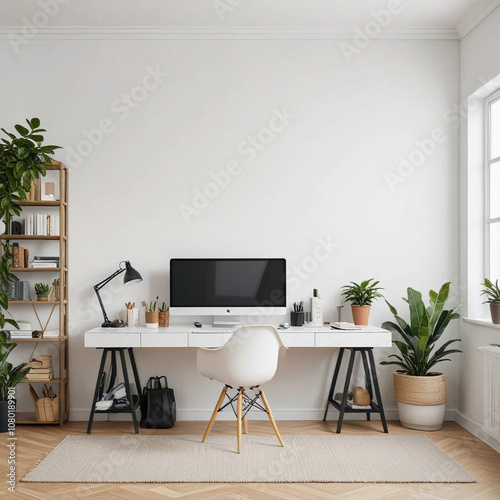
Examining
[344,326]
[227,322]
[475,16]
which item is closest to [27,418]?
[227,322]

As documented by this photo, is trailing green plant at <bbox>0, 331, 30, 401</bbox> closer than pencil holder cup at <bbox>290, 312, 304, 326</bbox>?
Yes

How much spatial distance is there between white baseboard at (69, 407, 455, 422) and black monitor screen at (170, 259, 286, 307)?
0.86m

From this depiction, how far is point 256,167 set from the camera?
449 cm

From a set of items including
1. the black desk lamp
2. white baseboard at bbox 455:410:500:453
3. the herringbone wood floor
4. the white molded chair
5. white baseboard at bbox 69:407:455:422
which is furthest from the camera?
white baseboard at bbox 69:407:455:422

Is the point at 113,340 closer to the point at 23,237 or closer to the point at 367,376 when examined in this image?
the point at 23,237

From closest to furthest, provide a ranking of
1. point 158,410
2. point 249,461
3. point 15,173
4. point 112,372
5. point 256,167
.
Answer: point 249,461 → point 15,173 → point 158,410 → point 112,372 → point 256,167

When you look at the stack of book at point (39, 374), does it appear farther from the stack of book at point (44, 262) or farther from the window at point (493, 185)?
the window at point (493, 185)

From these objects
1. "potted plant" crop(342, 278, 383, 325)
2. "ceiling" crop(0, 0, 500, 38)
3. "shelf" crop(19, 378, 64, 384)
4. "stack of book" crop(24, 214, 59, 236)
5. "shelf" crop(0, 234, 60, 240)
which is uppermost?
"ceiling" crop(0, 0, 500, 38)

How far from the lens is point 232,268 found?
14.2ft

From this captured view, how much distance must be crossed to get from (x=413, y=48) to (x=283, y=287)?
7.18 ft

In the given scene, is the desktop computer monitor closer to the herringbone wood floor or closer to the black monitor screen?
the black monitor screen

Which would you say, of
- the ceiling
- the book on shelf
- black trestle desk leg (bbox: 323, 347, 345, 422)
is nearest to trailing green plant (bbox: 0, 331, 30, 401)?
the book on shelf

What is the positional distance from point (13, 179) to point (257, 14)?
2.16 meters

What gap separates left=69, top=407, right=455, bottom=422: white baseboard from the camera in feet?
14.4
